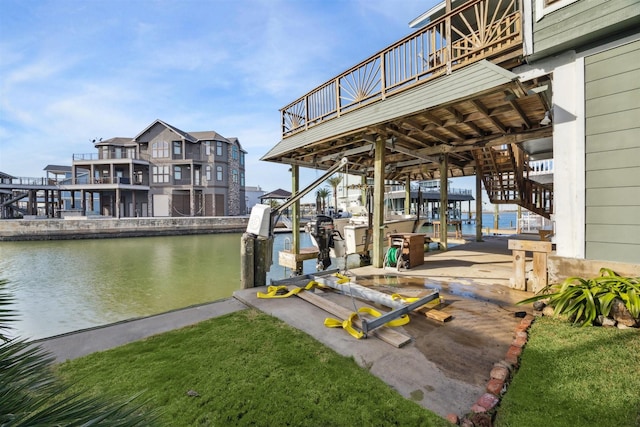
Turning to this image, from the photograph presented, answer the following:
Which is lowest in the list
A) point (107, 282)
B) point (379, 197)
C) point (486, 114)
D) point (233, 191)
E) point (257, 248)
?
point (107, 282)

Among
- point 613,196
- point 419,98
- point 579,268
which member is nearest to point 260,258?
point 419,98

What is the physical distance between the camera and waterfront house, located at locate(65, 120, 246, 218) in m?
34.7

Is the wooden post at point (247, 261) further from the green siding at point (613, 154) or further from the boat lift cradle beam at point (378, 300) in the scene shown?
the green siding at point (613, 154)

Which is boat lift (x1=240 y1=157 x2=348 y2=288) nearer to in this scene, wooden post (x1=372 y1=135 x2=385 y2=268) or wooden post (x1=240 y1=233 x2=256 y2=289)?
wooden post (x1=240 y1=233 x2=256 y2=289)

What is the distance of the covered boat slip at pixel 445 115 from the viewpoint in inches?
202

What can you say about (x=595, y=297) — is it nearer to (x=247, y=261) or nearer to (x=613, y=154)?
(x=613, y=154)

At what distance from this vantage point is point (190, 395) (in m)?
2.39

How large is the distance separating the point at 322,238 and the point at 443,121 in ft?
16.8

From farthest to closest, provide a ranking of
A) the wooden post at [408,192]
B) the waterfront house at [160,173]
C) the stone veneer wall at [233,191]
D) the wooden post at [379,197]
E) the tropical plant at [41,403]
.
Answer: the stone veneer wall at [233,191] < the waterfront house at [160,173] < the wooden post at [408,192] < the wooden post at [379,197] < the tropical plant at [41,403]

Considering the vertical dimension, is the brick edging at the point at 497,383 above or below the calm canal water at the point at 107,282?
above

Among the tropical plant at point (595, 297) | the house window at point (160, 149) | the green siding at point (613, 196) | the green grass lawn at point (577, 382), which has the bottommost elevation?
the green grass lawn at point (577, 382)

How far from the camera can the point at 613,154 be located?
12.9 feet

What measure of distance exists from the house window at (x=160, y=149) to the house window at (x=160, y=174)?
1546 millimetres

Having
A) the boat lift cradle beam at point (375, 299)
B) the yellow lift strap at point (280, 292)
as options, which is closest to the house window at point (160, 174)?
the boat lift cradle beam at point (375, 299)
